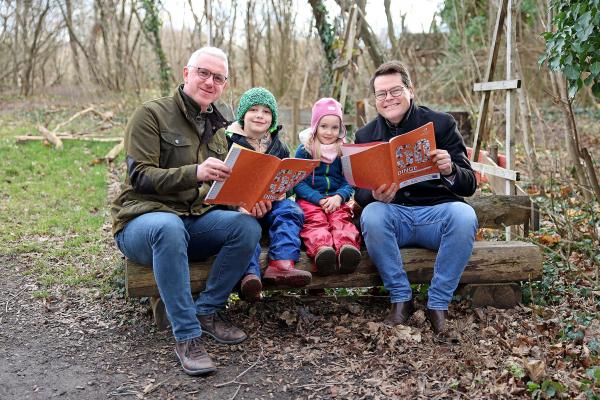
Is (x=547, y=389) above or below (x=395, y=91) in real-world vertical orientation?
below

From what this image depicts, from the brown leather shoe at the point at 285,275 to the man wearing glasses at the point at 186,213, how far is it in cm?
21

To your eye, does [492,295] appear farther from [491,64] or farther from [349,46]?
[349,46]

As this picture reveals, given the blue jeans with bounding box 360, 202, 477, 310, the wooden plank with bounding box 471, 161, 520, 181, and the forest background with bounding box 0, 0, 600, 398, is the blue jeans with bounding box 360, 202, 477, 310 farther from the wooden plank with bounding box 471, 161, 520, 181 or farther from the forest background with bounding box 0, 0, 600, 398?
the wooden plank with bounding box 471, 161, 520, 181

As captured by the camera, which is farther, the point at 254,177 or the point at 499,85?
the point at 499,85

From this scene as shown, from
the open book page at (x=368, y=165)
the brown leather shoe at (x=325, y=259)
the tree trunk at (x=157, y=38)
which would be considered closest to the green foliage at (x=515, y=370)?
the brown leather shoe at (x=325, y=259)

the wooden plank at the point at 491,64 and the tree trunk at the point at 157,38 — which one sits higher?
the tree trunk at the point at 157,38

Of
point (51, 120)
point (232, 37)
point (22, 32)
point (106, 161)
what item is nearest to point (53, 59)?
point (22, 32)

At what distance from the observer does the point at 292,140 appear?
442 inches

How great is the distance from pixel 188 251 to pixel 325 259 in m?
0.83

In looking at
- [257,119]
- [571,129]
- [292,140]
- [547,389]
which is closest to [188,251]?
[257,119]

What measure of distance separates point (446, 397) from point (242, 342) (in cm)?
126

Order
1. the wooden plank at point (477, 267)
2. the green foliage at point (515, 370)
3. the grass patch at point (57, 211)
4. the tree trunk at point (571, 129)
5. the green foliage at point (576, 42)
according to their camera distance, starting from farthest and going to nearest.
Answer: the grass patch at point (57, 211)
the tree trunk at point (571, 129)
the wooden plank at point (477, 267)
the green foliage at point (576, 42)
the green foliage at point (515, 370)

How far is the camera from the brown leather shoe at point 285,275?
373cm

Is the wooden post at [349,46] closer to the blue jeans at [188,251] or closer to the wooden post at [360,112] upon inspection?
the wooden post at [360,112]
